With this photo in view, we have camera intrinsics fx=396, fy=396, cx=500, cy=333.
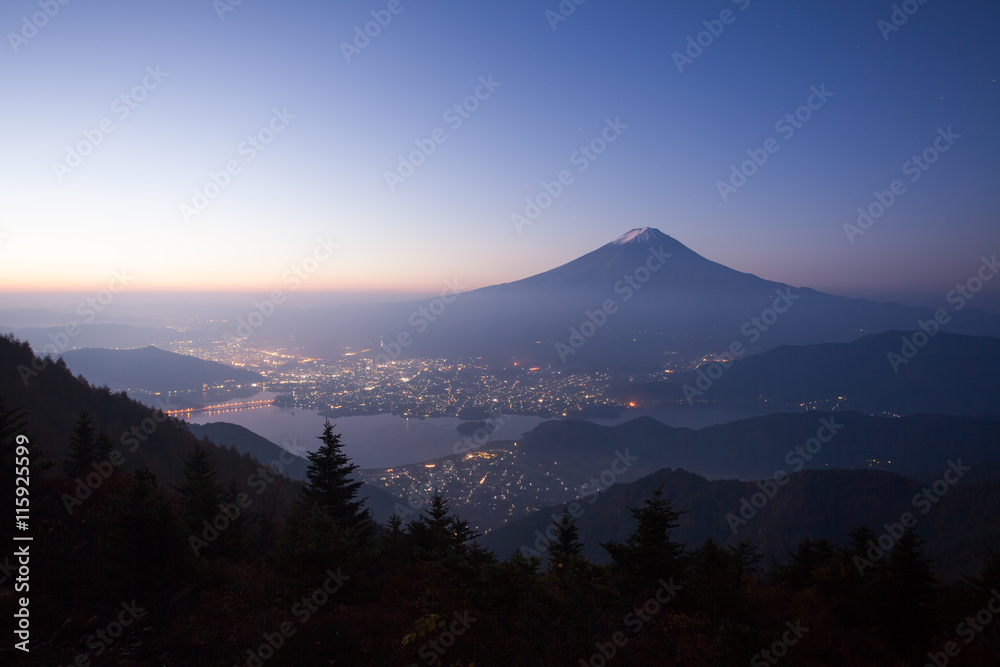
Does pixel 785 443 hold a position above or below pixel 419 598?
below

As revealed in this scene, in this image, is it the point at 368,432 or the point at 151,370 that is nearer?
the point at 368,432

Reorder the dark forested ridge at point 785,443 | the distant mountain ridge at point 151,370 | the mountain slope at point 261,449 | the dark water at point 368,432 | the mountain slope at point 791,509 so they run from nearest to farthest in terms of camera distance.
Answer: the mountain slope at point 261,449
the mountain slope at point 791,509
the dark water at point 368,432
the dark forested ridge at point 785,443
the distant mountain ridge at point 151,370

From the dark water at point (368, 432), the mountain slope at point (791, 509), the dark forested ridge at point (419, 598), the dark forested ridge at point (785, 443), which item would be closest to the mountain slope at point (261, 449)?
the dark water at point (368, 432)

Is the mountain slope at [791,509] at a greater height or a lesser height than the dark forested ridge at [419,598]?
lesser

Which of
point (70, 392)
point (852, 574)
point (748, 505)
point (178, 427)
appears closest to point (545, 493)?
point (748, 505)

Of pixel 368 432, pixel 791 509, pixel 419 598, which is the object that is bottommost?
pixel 791 509

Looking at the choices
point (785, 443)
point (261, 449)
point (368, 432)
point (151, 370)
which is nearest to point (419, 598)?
point (261, 449)

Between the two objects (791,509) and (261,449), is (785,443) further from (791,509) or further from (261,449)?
(261,449)

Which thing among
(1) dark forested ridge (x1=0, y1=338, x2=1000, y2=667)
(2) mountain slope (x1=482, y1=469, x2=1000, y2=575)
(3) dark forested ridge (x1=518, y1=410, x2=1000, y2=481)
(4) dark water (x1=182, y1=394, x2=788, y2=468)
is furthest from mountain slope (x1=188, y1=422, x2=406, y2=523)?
(1) dark forested ridge (x1=0, y1=338, x2=1000, y2=667)

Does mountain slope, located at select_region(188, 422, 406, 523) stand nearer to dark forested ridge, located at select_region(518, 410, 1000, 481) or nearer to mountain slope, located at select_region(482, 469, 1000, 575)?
mountain slope, located at select_region(482, 469, 1000, 575)

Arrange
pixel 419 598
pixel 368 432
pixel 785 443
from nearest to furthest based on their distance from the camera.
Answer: pixel 419 598, pixel 368 432, pixel 785 443

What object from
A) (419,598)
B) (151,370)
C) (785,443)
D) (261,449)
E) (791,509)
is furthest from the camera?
(785,443)

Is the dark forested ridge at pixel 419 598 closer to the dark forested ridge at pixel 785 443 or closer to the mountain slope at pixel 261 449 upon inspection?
the mountain slope at pixel 261 449
